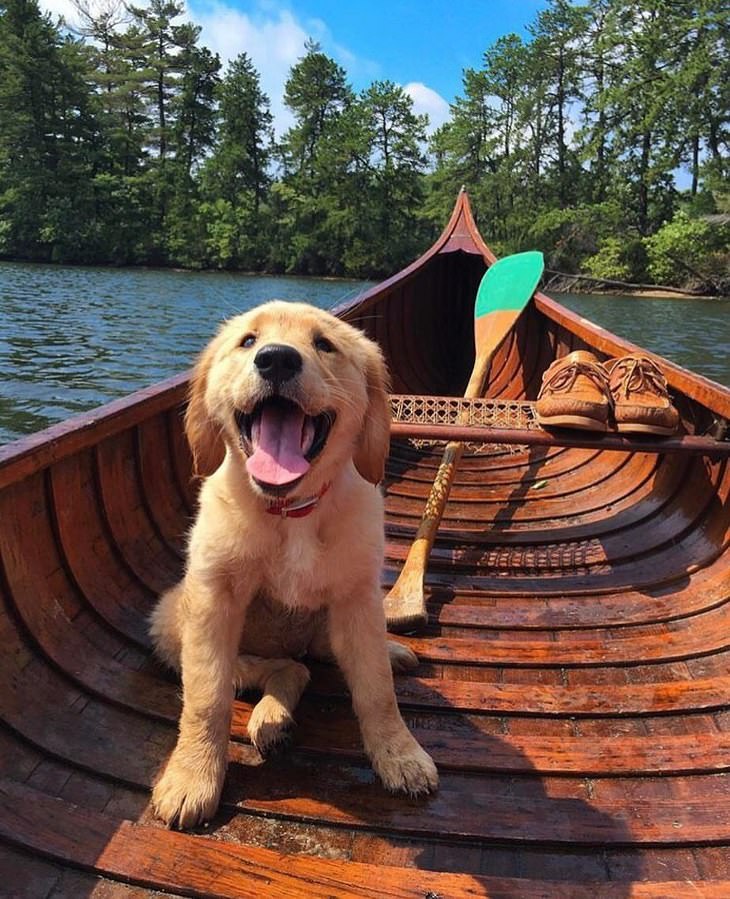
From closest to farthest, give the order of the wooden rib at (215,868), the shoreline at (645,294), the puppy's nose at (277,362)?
1. the wooden rib at (215,868)
2. the puppy's nose at (277,362)
3. the shoreline at (645,294)

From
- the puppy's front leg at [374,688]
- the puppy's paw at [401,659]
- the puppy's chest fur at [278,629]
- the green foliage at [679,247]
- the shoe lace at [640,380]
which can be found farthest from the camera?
the green foliage at [679,247]

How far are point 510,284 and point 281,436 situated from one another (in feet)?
20.7

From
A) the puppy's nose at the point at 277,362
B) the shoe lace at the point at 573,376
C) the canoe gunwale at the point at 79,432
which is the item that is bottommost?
the canoe gunwale at the point at 79,432

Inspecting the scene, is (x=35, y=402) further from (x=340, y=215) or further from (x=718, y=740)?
(x=340, y=215)

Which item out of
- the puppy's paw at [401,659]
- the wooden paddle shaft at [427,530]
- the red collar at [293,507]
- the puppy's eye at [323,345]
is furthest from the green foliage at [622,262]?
the red collar at [293,507]

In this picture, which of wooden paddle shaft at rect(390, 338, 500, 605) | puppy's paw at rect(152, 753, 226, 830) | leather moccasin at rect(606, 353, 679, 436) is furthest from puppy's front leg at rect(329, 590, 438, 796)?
leather moccasin at rect(606, 353, 679, 436)

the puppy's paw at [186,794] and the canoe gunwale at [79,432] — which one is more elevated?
the canoe gunwale at [79,432]

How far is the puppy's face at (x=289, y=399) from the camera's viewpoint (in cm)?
199

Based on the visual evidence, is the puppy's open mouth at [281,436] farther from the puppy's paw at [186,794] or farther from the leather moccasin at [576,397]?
the leather moccasin at [576,397]

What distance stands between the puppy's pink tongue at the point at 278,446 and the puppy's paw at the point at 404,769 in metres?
0.95

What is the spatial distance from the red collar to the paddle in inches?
49.0

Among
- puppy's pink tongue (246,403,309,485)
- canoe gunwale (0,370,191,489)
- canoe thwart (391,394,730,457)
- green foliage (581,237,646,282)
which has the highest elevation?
puppy's pink tongue (246,403,309,485)

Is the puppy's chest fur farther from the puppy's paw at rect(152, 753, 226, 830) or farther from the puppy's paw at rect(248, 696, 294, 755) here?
the puppy's paw at rect(152, 753, 226, 830)

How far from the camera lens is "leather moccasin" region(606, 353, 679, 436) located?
3551 millimetres
